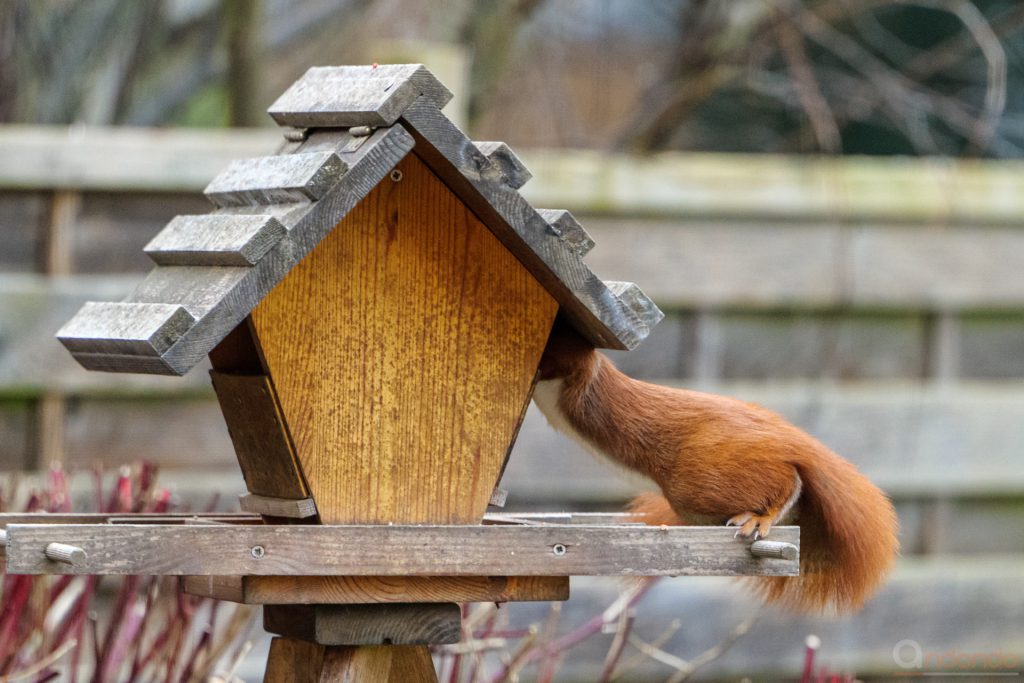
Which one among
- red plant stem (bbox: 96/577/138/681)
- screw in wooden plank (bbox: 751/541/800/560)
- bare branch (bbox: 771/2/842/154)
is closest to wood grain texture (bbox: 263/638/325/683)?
red plant stem (bbox: 96/577/138/681)

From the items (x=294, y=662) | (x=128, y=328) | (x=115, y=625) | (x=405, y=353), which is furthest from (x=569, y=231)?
(x=115, y=625)

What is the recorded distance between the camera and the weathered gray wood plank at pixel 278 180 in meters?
1.34

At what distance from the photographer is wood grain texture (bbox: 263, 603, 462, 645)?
1.48 meters

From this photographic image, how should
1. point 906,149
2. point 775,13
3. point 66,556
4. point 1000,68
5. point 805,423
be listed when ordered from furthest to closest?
point 906,149
point 775,13
point 805,423
point 1000,68
point 66,556

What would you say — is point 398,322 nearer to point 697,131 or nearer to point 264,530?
point 264,530

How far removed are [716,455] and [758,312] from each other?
174cm

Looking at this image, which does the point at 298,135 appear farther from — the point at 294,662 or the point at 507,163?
the point at 294,662

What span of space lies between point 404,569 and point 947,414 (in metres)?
2.20

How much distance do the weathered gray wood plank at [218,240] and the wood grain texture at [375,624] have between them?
0.38 m

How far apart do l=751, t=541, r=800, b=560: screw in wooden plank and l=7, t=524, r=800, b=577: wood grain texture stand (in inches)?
0.6

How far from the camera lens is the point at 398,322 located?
1478 millimetres

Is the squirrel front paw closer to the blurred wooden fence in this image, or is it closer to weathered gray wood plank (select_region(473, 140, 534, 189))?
weathered gray wood plank (select_region(473, 140, 534, 189))

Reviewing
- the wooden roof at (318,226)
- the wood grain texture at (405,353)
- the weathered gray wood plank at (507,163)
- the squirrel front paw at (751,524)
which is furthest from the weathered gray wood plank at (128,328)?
the squirrel front paw at (751,524)

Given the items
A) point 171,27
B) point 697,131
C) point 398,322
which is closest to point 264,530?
point 398,322
